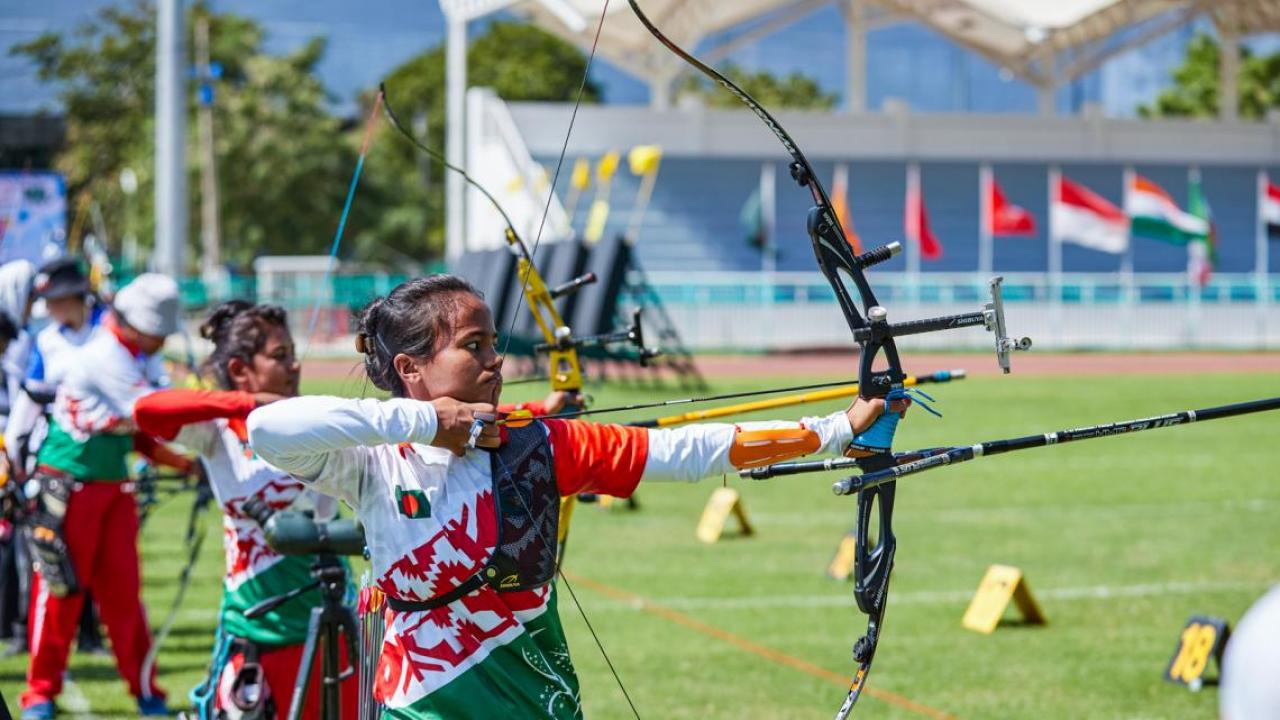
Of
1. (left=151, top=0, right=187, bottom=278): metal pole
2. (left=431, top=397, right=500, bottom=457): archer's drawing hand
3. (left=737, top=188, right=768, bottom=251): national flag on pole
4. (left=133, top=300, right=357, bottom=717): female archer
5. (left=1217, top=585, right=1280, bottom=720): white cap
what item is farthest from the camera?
(left=737, top=188, right=768, bottom=251): national flag on pole

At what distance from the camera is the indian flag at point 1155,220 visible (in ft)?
125

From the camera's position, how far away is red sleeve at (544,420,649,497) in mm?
3711

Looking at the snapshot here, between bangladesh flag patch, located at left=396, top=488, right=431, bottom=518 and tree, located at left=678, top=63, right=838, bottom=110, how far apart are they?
6603 cm

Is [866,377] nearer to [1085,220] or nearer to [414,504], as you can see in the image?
[414,504]

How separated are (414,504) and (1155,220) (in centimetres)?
3649

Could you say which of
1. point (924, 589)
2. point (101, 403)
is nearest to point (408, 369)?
point (101, 403)

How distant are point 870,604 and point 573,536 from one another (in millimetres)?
9257

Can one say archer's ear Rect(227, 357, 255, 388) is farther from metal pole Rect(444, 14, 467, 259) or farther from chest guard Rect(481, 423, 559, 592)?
metal pole Rect(444, 14, 467, 259)

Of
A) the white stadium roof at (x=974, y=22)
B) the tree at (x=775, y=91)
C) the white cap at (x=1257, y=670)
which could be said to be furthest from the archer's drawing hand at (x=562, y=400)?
the tree at (x=775, y=91)

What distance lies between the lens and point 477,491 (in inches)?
145

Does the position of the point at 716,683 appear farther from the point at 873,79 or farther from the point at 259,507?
the point at 873,79

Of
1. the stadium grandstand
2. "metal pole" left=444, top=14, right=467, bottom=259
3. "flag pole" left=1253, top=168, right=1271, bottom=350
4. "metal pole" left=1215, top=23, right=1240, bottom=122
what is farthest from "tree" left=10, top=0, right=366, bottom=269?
"flag pole" left=1253, top=168, right=1271, bottom=350

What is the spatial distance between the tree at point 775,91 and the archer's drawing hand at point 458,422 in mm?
66153

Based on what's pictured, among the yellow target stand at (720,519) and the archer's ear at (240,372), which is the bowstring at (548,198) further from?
the yellow target stand at (720,519)
